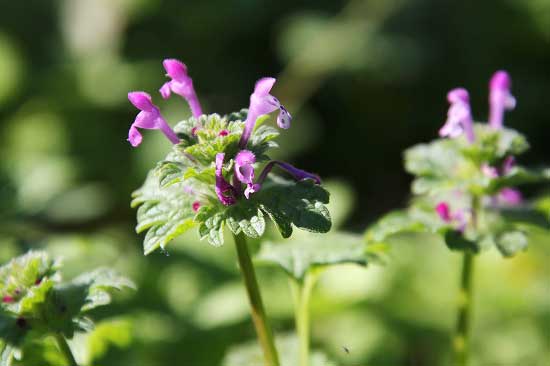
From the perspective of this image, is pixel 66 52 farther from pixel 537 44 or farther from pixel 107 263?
pixel 537 44

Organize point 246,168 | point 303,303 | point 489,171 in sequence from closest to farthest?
1. point 246,168
2. point 489,171
3. point 303,303

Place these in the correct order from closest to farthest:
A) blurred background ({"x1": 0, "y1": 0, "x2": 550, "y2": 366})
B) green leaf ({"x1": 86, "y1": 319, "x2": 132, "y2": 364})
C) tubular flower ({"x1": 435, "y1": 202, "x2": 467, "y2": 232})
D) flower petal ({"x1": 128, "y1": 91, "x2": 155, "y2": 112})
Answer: flower petal ({"x1": 128, "y1": 91, "x2": 155, "y2": 112}), tubular flower ({"x1": 435, "y1": 202, "x2": 467, "y2": 232}), green leaf ({"x1": 86, "y1": 319, "x2": 132, "y2": 364}), blurred background ({"x1": 0, "y1": 0, "x2": 550, "y2": 366})

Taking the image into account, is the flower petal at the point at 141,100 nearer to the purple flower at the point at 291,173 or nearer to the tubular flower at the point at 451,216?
the purple flower at the point at 291,173

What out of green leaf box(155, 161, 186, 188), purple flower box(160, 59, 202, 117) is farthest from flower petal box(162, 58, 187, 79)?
green leaf box(155, 161, 186, 188)

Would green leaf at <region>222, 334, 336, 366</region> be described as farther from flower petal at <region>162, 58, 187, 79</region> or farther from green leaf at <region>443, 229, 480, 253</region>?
flower petal at <region>162, 58, 187, 79</region>

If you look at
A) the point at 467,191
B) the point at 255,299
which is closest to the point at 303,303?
the point at 255,299

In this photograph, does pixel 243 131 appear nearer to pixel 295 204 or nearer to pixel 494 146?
pixel 295 204
